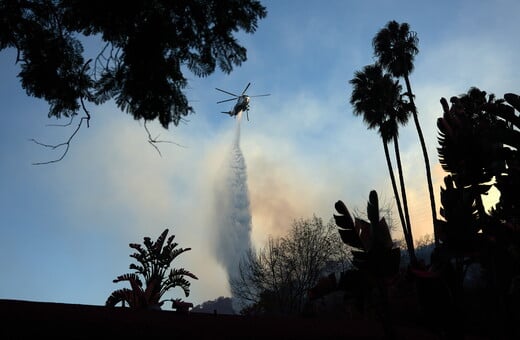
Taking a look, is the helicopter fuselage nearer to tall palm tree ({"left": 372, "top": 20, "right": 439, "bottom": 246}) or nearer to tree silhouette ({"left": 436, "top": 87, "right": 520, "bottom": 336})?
tall palm tree ({"left": 372, "top": 20, "right": 439, "bottom": 246})

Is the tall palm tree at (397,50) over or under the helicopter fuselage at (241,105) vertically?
under

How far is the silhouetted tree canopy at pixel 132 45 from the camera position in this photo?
21.5 feet

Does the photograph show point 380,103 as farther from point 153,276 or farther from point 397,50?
point 153,276

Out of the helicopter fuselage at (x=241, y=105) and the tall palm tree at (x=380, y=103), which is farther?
the helicopter fuselage at (x=241, y=105)

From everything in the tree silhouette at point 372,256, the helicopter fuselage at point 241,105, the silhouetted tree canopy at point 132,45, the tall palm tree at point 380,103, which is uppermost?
the helicopter fuselage at point 241,105

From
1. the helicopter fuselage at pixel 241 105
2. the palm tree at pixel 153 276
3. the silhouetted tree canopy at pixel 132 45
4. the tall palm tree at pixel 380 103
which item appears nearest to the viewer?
the silhouetted tree canopy at pixel 132 45

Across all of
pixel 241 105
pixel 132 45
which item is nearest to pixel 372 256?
pixel 132 45

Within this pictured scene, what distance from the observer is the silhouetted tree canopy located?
6566mm

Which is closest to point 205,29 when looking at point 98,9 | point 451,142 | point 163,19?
point 163,19

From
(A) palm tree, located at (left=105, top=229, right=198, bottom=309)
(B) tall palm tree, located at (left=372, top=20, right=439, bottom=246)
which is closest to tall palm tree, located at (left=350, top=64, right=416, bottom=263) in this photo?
(B) tall palm tree, located at (left=372, top=20, right=439, bottom=246)

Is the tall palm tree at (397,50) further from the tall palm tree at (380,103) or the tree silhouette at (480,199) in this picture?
the tree silhouette at (480,199)

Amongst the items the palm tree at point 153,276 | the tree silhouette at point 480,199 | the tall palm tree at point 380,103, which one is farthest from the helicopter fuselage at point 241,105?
the tree silhouette at point 480,199

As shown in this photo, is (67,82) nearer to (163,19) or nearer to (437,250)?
(163,19)

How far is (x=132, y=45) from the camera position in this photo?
673 cm
